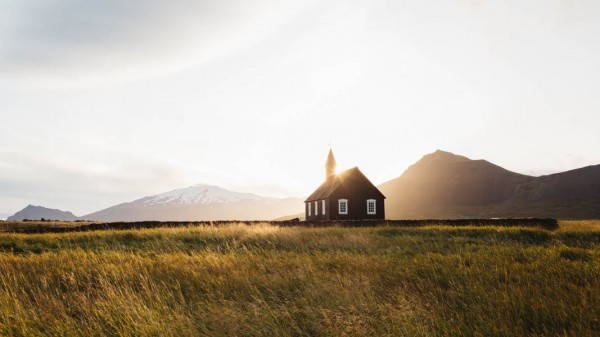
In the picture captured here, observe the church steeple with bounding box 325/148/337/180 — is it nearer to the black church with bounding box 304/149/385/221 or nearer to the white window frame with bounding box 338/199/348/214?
the black church with bounding box 304/149/385/221

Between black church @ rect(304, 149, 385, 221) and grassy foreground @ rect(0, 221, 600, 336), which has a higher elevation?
black church @ rect(304, 149, 385, 221)

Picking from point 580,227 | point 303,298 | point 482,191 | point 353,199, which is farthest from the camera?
point 482,191

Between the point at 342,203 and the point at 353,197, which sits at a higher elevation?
the point at 353,197

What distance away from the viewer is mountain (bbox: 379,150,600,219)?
92.8 meters

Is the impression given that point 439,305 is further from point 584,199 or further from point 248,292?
point 584,199

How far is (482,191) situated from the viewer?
134000 mm

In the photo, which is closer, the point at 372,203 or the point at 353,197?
the point at 353,197

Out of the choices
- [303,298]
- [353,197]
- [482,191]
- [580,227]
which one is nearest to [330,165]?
[353,197]

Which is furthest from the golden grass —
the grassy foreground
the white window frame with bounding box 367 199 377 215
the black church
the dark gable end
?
the dark gable end

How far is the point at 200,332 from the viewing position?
393 cm

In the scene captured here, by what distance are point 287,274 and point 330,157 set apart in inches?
1592

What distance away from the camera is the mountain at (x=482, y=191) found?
3654 inches

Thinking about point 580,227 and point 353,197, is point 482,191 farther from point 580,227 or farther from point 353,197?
point 580,227

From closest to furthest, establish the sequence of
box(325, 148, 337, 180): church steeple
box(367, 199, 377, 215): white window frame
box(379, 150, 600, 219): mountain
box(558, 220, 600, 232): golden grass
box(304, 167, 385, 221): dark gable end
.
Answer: box(558, 220, 600, 232): golden grass
box(304, 167, 385, 221): dark gable end
box(367, 199, 377, 215): white window frame
box(325, 148, 337, 180): church steeple
box(379, 150, 600, 219): mountain
